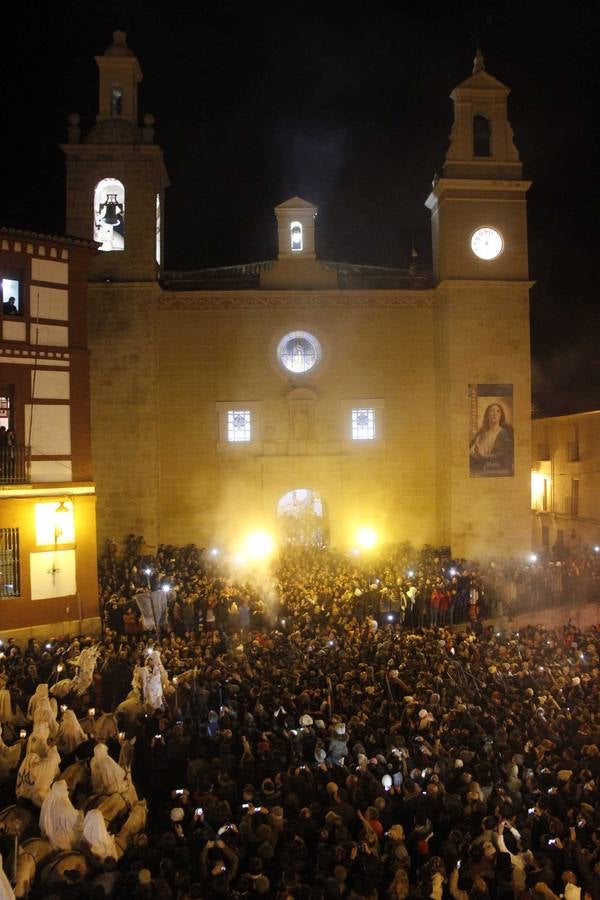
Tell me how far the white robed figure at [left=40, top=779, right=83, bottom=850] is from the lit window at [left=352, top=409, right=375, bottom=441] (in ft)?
70.7

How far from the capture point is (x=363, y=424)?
2923 centimetres

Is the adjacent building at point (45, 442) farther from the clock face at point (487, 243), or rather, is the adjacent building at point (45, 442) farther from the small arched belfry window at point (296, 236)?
the clock face at point (487, 243)

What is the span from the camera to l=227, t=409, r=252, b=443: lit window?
2870cm

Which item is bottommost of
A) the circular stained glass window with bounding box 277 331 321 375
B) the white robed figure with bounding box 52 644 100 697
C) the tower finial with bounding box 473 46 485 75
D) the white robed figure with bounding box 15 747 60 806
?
the white robed figure with bounding box 15 747 60 806

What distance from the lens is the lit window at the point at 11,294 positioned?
19.5 m

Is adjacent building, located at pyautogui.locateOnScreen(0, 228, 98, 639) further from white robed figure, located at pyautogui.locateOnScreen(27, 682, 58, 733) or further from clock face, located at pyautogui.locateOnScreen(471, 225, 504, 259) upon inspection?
clock face, located at pyautogui.locateOnScreen(471, 225, 504, 259)

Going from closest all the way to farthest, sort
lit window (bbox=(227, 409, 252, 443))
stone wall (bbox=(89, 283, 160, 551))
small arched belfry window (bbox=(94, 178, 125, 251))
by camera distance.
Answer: stone wall (bbox=(89, 283, 160, 551)), small arched belfry window (bbox=(94, 178, 125, 251)), lit window (bbox=(227, 409, 252, 443))

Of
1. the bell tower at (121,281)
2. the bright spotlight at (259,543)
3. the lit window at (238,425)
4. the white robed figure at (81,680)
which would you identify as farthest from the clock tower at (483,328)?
the white robed figure at (81,680)

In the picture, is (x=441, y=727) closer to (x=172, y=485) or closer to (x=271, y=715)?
(x=271, y=715)

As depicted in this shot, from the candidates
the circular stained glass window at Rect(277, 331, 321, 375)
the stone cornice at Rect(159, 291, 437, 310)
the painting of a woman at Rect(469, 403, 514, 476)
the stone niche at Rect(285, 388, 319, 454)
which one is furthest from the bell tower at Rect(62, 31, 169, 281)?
the painting of a woman at Rect(469, 403, 514, 476)

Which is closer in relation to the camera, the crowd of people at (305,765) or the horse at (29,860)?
the crowd of people at (305,765)

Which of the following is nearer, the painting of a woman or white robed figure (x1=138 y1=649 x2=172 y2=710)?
white robed figure (x1=138 y1=649 x2=172 y2=710)

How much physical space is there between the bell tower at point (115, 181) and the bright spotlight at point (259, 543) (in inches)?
436

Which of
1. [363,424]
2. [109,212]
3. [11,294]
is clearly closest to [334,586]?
[363,424]
